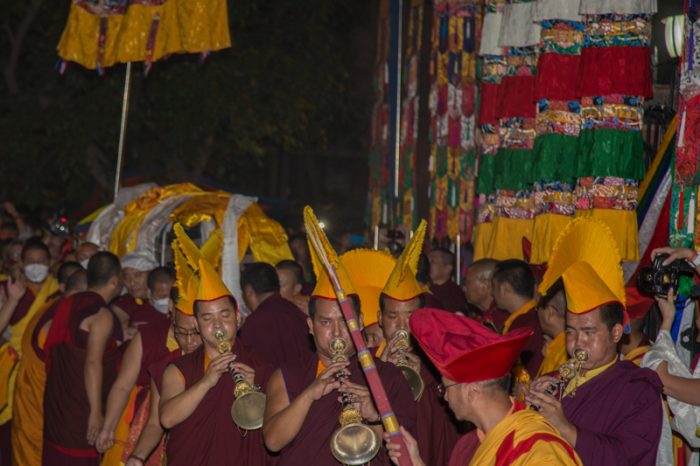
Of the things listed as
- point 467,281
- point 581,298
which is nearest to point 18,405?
point 467,281

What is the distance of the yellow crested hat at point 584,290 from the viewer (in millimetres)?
4047

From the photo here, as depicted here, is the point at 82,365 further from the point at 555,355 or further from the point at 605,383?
the point at 605,383

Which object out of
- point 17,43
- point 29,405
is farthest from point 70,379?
point 17,43

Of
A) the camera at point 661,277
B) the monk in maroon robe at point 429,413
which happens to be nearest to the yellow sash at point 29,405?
the monk in maroon robe at point 429,413

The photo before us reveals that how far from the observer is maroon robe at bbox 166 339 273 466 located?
15.7 ft

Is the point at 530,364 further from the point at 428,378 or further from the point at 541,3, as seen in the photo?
the point at 541,3

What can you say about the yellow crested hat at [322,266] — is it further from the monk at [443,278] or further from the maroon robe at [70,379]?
the monk at [443,278]

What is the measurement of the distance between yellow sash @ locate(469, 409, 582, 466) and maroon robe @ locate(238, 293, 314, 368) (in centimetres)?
347

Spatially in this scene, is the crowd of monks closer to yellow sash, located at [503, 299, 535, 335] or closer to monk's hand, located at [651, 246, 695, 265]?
yellow sash, located at [503, 299, 535, 335]

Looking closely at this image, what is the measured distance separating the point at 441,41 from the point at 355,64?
14107 mm

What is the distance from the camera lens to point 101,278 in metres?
6.97

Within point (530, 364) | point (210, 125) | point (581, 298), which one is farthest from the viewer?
point (210, 125)

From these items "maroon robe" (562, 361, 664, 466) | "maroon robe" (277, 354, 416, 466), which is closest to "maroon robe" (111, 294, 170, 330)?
"maroon robe" (277, 354, 416, 466)

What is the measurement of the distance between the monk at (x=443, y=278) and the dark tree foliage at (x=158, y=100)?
8654 millimetres
